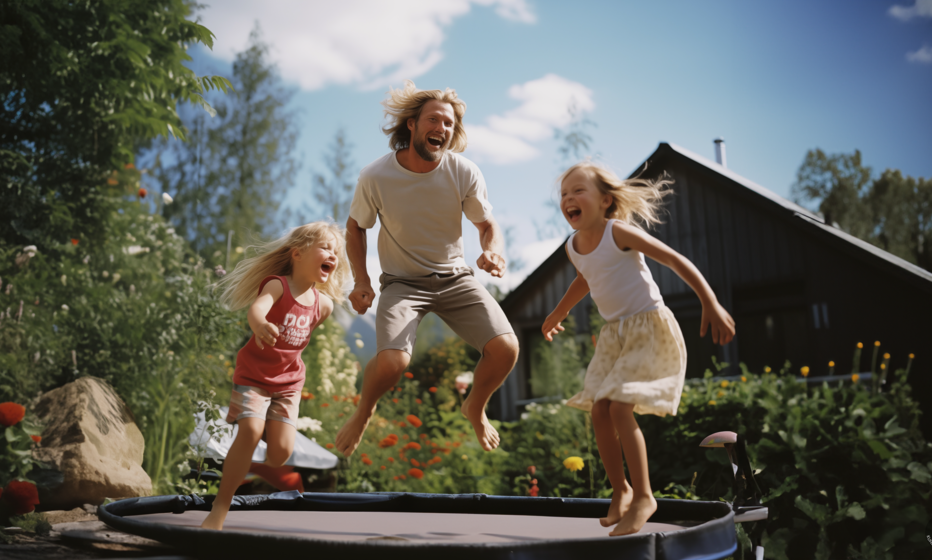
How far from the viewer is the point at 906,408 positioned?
5.19 m

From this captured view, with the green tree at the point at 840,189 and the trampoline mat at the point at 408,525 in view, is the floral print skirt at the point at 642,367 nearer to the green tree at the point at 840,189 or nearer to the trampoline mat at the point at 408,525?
the trampoline mat at the point at 408,525

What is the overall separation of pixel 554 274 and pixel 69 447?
316 inches

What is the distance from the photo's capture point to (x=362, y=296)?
2.89m

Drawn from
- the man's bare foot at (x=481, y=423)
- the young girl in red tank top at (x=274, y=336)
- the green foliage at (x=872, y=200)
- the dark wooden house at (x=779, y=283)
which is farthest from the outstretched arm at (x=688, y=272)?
the green foliage at (x=872, y=200)

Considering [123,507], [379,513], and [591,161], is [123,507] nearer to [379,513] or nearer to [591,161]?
[379,513]

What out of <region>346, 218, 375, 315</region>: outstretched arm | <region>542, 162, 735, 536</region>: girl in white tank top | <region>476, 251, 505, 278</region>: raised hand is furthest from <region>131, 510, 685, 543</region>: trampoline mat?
<region>476, 251, 505, 278</region>: raised hand

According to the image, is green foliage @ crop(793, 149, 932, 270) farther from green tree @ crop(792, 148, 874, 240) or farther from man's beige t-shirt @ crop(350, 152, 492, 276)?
man's beige t-shirt @ crop(350, 152, 492, 276)

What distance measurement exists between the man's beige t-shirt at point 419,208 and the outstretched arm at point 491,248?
0.05m

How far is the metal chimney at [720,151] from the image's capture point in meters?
10.9

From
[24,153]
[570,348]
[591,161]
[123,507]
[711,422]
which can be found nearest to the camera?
[591,161]

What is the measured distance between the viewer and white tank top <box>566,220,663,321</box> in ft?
7.47

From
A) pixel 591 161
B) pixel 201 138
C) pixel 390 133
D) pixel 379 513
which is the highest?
pixel 201 138

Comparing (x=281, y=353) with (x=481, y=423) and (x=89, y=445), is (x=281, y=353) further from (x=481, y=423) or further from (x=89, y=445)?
(x=89, y=445)

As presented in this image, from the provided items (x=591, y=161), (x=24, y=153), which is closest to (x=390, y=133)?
(x=591, y=161)
